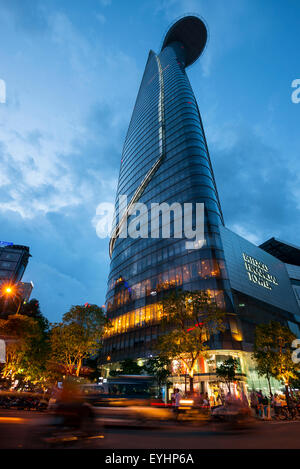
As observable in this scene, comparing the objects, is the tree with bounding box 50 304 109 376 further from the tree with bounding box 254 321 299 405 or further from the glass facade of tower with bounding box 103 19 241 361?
the tree with bounding box 254 321 299 405

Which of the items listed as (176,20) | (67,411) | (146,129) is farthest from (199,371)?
(176,20)

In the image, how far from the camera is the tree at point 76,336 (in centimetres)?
3184

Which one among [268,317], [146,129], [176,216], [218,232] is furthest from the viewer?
[146,129]

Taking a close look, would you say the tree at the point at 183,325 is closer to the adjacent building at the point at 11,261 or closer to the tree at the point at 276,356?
the tree at the point at 276,356

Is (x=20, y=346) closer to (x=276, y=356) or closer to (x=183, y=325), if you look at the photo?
(x=183, y=325)

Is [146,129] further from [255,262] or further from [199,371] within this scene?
[199,371]

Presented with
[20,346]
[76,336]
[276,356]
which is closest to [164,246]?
[76,336]

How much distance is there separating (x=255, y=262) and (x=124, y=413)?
49.1m

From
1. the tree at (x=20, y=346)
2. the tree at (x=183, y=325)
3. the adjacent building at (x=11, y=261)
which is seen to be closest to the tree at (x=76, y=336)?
the tree at (x=20, y=346)

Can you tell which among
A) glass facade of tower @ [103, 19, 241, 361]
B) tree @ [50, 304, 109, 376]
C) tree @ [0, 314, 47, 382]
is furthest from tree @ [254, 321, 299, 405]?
tree @ [0, 314, 47, 382]

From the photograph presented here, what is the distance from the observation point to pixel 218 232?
1730 inches

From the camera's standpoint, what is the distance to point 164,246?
50.9m

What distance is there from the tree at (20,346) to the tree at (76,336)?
2739 millimetres

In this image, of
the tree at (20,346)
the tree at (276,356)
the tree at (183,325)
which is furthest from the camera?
the tree at (20,346)
